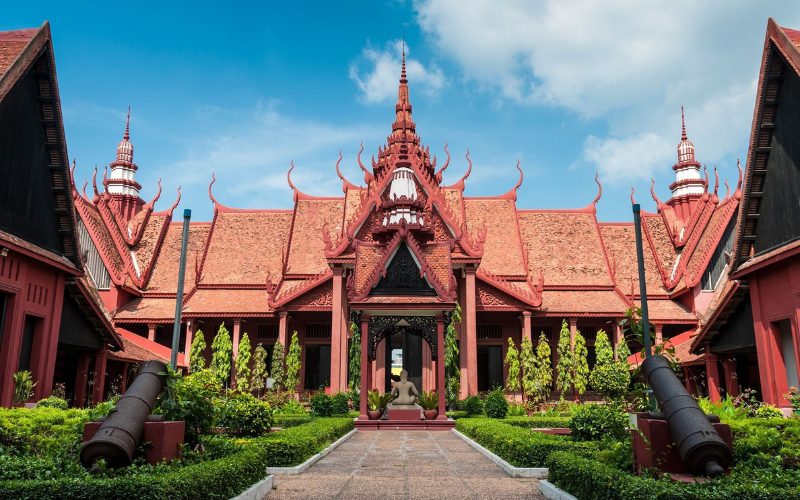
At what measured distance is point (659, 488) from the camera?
470cm

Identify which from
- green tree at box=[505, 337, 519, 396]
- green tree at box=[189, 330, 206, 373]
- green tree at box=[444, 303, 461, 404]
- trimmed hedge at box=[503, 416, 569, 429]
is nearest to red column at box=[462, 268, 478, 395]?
green tree at box=[444, 303, 461, 404]

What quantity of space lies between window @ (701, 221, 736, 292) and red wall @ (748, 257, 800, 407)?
11337 mm

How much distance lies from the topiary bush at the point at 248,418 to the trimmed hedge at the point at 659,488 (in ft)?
19.9

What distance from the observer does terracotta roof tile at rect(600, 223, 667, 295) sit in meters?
27.0

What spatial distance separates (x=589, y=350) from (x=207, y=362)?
15.1 meters

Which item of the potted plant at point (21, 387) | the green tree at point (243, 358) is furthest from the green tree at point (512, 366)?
the potted plant at point (21, 387)

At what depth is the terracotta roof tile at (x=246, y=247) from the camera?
27.0 m

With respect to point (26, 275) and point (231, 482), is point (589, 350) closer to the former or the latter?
point (26, 275)

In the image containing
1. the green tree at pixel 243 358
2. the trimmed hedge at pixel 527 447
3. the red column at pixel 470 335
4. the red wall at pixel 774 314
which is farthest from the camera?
the green tree at pixel 243 358

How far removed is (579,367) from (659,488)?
18.5 meters

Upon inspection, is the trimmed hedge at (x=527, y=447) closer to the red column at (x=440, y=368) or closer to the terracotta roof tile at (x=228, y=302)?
the red column at (x=440, y=368)

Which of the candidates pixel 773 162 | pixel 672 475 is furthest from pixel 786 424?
pixel 773 162

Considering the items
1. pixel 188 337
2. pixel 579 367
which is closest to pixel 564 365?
pixel 579 367

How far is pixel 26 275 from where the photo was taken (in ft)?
39.2
